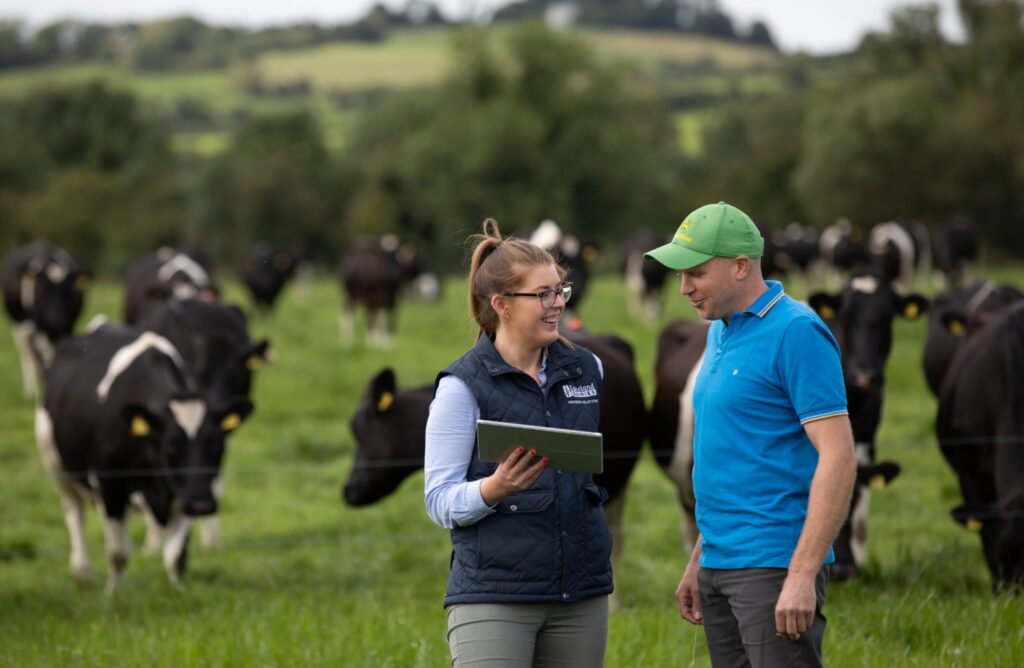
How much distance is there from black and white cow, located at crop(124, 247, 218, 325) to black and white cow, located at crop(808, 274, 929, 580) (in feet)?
24.8

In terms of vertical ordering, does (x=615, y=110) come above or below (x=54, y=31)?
below

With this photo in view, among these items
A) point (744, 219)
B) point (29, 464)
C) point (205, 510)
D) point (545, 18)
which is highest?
point (545, 18)

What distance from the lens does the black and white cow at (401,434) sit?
792cm

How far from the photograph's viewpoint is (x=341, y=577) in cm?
903

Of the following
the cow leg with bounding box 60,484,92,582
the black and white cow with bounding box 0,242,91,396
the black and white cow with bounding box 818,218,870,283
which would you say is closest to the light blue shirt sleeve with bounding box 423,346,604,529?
the cow leg with bounding box 60,484,92,582

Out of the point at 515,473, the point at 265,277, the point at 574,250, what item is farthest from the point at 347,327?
the point at 515,473

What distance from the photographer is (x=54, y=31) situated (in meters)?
153

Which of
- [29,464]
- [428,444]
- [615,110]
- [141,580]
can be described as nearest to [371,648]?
[428,444]

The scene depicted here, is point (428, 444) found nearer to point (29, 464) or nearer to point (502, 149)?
point (29, 464)

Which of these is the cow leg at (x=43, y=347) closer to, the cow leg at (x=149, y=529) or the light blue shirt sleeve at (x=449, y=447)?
the cow leg at (x=149, y=529)

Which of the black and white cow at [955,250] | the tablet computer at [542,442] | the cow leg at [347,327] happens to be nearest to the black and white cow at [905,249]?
the black and white cow at [955,250]

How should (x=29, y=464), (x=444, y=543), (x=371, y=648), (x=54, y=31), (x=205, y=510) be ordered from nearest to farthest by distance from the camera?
(x=371, y=648)
(x=205, y=510)
(x=444, y=543)
(x=29, y=464)
(x=54, y=31)

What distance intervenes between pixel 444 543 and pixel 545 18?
49286 mm

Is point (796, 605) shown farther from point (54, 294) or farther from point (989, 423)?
point (54, 294)
